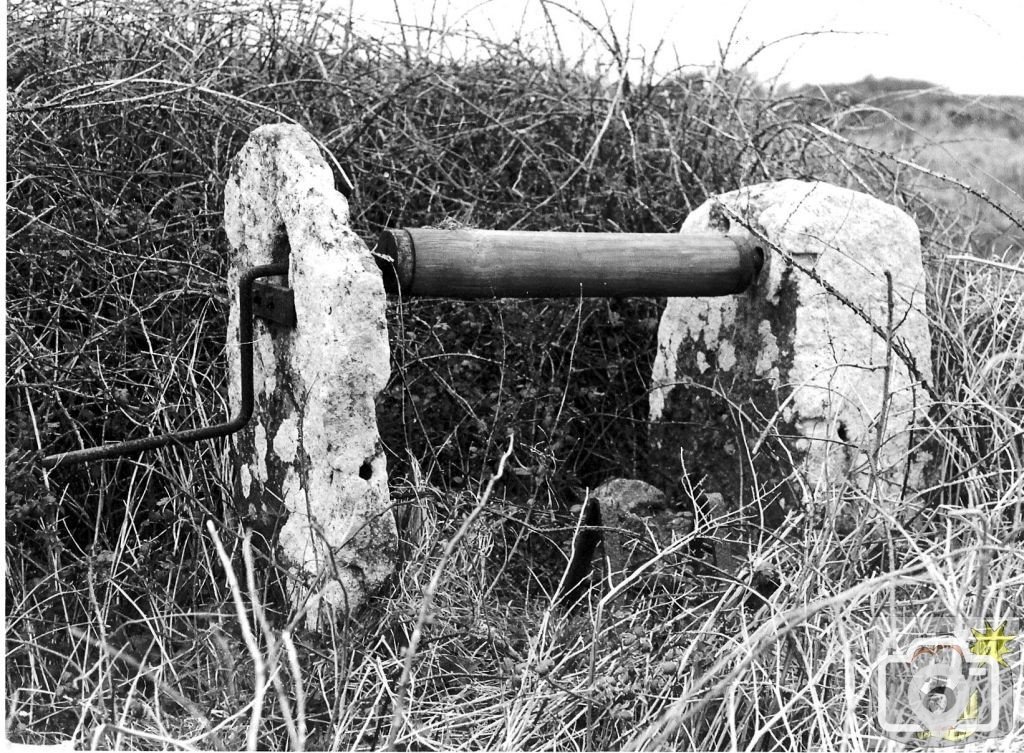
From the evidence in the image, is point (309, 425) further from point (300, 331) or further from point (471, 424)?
point (471, 424)

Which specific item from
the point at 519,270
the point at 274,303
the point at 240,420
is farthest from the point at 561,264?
the point at 240,420

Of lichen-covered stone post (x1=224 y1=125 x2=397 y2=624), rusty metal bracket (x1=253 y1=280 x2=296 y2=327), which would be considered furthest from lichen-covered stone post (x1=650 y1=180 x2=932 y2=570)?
rusty metal bracket (x1=253 y1=280 x2=296 y2=327)

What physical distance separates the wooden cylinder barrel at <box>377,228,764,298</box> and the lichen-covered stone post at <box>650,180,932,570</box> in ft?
0.43

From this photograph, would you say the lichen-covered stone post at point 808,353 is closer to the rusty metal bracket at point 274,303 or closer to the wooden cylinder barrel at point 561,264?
the wooden cylinder barrel at point 561,264

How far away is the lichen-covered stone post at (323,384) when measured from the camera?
236cm

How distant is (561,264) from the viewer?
9.20 ft

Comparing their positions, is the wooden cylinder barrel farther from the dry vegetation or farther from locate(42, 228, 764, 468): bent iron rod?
the dry vegetation

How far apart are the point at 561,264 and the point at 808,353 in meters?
0.72

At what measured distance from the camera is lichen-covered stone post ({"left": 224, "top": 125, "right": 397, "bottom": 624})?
2363mm

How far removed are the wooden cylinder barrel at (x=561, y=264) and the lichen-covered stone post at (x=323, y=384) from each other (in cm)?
20

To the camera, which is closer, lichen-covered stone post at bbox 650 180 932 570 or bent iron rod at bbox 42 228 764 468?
bent iron rod at bbox 42 228 764 468

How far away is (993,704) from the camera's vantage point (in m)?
2.09

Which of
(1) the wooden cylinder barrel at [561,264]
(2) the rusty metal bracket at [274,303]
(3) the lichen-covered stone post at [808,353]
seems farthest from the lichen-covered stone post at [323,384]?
(3) the lichen-covered stone post at [808,353]

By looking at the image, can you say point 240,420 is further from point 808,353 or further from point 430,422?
point 808,353
